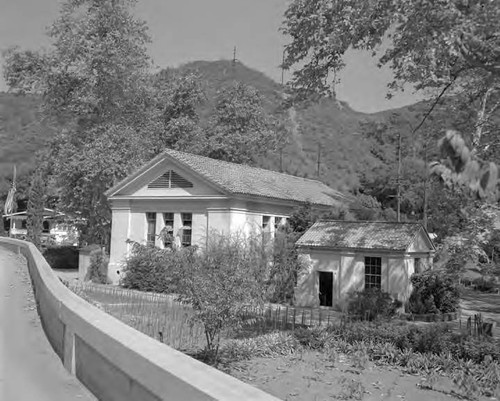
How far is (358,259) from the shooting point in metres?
22.0

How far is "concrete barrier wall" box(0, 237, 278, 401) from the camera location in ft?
10.6

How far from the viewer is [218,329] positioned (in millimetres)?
10734

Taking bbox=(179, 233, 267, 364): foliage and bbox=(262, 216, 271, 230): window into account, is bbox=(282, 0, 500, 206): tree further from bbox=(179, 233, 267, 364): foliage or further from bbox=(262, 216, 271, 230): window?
bbox=(262, 216, 271, 230): window

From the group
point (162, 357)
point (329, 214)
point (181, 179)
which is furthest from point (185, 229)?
point (162, 357)

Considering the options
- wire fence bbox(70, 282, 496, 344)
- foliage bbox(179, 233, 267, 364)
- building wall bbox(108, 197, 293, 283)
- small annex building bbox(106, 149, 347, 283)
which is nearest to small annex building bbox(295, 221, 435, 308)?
wire fence bbox(70, 282, 496, 344)

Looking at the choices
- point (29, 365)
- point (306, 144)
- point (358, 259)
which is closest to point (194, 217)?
point (358, 259)

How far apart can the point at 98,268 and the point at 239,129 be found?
18.1 m

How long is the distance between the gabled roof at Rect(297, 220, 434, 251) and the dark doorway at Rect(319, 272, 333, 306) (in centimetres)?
128

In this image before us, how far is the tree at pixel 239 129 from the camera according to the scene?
4256cm

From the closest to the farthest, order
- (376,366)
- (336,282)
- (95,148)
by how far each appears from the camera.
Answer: (376,366) < (336,282) < (95,148)

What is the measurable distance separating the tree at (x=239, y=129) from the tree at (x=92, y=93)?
7415 mm

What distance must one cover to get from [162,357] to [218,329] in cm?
700

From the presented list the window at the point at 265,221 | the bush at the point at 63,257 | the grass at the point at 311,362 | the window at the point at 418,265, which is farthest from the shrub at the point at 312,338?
the bush at the point at 63,257

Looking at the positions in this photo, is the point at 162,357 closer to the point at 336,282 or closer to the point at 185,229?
the point at 336,282
